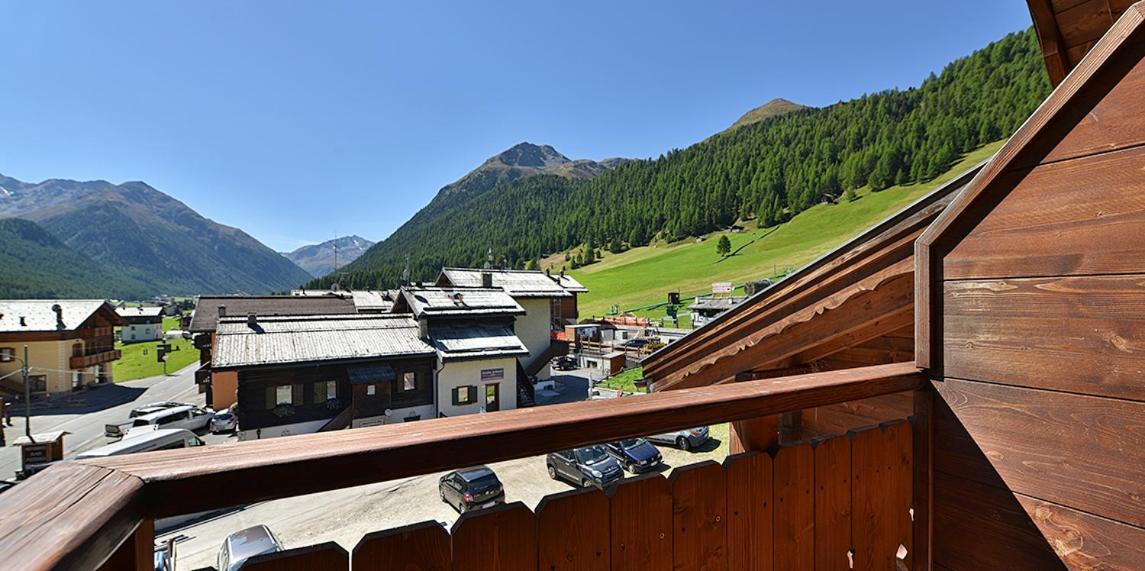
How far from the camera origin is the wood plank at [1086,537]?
52.3 inches

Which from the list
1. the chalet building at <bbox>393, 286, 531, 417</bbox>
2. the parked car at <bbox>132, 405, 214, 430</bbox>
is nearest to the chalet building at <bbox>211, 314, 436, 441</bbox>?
the chalet building at <bbox>393, 286, 531, 417</bbox>

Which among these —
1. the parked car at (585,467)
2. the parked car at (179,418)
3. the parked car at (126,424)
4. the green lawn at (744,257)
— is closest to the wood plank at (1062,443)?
the parked car at (585,467)

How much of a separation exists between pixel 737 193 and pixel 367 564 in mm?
108036

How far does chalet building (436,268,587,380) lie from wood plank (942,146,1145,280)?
2452 cm

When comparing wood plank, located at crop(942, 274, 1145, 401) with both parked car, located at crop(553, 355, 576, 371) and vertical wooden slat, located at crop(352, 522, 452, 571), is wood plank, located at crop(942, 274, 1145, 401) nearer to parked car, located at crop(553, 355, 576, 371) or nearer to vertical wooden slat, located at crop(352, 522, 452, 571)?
vertical wooden slat, located at crop(352, 522, 452, 571)

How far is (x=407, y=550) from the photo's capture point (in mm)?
1008

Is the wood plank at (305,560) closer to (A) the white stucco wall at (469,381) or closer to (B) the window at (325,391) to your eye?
(A) the white stucco wall at (469,381)

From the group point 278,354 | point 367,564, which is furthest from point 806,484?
point 278,354

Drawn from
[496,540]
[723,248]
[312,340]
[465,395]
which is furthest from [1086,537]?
[723,248]

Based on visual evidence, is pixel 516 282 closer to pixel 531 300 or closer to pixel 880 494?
pixel 531 300

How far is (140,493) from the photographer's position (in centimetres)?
68

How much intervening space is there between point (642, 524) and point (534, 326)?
2634 cm

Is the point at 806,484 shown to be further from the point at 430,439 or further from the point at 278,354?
the point at 278,354

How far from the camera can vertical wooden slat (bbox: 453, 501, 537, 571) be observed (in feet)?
3.48
